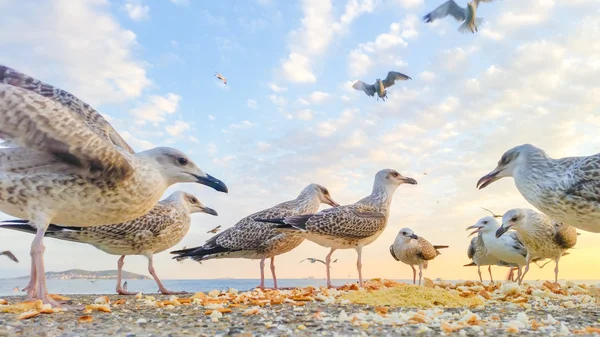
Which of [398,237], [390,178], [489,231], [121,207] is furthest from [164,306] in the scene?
[489,231]

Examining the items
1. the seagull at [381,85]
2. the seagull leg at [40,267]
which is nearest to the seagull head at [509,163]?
the seagull leg at [40,267]

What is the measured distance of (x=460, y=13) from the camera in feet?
47.6

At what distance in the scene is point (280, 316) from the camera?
4609 mm

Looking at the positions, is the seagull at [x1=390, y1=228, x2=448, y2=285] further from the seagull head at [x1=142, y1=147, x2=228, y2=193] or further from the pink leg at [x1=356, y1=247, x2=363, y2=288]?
the seagull head at [x1=142, y1=147, x2=228, y2=193]

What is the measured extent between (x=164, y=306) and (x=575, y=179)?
538cm

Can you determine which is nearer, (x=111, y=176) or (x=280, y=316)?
(x=280, y=316)

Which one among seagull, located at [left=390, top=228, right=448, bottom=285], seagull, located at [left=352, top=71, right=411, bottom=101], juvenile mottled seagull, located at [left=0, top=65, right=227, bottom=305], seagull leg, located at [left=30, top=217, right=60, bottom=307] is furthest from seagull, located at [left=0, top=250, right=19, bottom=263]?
seagull, located at [left=352, top=71, right=411, bottom=101]

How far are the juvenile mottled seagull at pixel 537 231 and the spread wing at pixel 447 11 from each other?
6.34 metres

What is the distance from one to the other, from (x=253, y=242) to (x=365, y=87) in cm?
851

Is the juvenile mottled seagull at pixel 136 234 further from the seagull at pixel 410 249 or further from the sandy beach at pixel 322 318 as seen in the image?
the seagull at pixel 410 249

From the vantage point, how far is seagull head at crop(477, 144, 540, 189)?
7.91 meters

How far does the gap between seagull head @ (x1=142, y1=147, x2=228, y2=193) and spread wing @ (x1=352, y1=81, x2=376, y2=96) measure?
1096 cm

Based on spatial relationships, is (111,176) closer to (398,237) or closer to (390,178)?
(390,178)

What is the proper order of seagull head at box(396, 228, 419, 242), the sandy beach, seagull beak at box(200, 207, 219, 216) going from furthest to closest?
seagull head at box(396, 228, 419, 242)
seagull beak at box(200, 207, 219, 216)
the sandy beach
